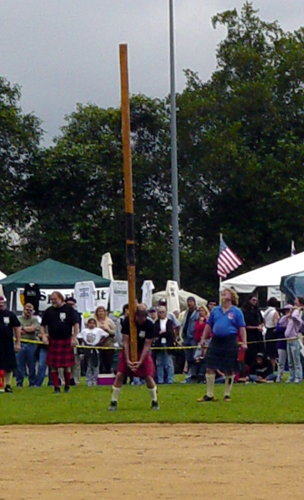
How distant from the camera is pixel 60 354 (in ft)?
54.0

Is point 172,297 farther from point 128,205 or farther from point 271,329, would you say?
point 128,205

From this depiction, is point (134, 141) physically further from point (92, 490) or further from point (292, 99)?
point (92, 490)

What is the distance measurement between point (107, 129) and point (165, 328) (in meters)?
26.5

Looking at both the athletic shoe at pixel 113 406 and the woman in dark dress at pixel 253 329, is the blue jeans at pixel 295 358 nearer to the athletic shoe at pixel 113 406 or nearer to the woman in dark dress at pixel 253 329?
the woman in dark dress at pixel 253 329

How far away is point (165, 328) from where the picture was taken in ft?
63.1

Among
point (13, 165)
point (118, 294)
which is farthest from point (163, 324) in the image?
point (13, 165)

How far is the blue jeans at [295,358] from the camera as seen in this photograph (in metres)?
18.3

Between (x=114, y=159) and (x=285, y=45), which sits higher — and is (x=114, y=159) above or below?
below

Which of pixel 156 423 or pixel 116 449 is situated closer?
pixel 116 449

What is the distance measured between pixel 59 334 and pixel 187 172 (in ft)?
91.4

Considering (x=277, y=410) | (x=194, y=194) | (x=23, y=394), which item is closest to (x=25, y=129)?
(x=194, y=194)

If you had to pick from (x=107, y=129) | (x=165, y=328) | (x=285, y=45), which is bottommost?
(x=165, y=328)

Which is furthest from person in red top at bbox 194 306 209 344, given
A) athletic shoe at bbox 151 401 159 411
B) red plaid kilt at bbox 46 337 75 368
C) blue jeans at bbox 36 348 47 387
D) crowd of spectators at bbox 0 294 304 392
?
athletic shoe at bbox 151 401 159 411

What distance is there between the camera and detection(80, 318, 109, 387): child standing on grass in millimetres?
18781
